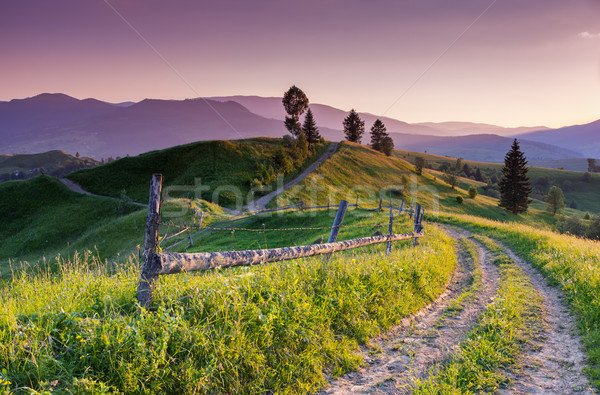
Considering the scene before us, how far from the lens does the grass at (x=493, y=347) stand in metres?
4.06

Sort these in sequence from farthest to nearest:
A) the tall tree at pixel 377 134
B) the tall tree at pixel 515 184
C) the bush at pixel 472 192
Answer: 1. the tall tree at pixel 377 134
2. the bush at pixel 472 192
3. the tall tree at pixel 515 184

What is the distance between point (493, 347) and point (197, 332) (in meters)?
5.07

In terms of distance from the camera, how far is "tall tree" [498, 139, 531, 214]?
61681 millimetres

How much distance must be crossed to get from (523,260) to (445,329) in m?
9.36

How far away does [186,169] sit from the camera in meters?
59.7

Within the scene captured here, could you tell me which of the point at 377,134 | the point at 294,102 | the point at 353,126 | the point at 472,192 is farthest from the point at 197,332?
the point at 353,126

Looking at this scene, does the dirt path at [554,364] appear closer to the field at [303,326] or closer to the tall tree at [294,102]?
the field at [303,326]

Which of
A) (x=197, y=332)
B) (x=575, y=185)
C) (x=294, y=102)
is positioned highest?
(x=294, y=102)

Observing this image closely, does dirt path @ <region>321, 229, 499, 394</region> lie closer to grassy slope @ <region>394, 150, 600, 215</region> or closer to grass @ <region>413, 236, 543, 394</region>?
grass @ <region>413, 236, 543, 394</region>

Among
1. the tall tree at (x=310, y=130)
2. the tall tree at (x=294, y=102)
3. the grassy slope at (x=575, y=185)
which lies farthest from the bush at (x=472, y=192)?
the tall tree at (x=294, y=102)

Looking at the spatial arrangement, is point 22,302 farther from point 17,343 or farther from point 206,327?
point 206,327

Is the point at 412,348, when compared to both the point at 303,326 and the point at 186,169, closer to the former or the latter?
the point at 303,326

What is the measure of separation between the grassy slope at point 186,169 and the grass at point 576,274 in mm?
37746

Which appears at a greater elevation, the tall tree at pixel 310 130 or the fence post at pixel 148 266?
the tall tree at pixel 310 130
